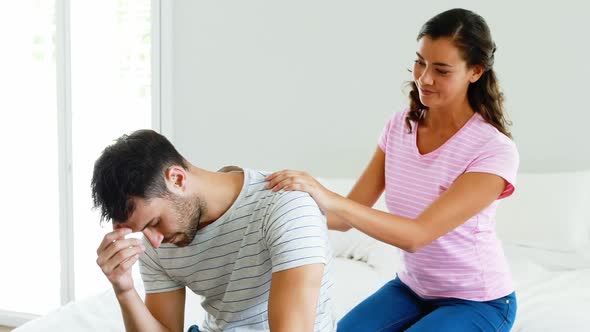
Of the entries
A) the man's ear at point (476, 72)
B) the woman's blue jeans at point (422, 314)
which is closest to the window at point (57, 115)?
the woman's blue jeans at point (422, 314)

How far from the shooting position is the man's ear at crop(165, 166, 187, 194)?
1.31m

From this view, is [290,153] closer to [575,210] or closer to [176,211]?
[575,210]

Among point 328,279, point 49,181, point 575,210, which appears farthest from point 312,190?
point 49,181

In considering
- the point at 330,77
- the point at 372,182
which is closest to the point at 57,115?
the point at 330,77

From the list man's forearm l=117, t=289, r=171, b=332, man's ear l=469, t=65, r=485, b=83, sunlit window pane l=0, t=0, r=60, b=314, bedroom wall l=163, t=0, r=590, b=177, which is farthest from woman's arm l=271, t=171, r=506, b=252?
sunlit window pane l=0, t=0, r=60, b=314

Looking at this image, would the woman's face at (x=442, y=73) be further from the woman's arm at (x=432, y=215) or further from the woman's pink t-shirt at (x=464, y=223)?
the woman's arm at (x=432, y=215)

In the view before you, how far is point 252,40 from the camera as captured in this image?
3.18 m

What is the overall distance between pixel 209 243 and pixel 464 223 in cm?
62

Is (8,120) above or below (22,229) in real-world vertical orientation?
above

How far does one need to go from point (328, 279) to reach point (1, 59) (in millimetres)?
2690

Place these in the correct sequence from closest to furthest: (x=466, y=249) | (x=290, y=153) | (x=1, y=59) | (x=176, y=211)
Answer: (x=176, y=211) < (x=466, y=249) < (x=290, y=153) < (x=1, y=59)

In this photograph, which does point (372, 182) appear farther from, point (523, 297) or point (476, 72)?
point (523, 297)

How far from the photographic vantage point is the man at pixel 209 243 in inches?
49.2

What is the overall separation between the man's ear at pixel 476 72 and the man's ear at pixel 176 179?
2.41ft
